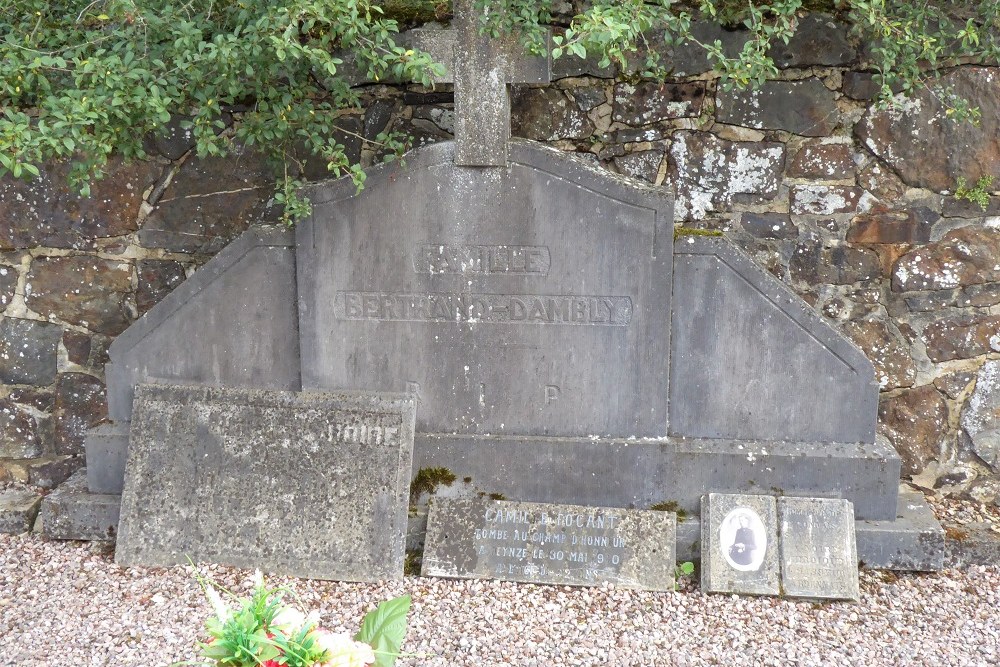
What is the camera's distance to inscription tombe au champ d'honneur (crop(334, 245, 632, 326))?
319 centimetres

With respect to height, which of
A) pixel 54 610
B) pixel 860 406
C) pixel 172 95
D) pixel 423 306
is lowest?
pixel 54 610

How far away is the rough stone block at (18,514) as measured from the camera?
3.62 m

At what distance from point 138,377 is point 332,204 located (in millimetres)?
1064

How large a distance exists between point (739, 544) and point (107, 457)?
2447 mm

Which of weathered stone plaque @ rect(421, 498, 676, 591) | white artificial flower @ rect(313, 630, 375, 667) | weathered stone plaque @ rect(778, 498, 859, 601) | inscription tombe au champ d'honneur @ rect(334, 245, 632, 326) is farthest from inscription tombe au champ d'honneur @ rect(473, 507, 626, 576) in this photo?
white artificial flower @ rect(313, 630, 375, 667)

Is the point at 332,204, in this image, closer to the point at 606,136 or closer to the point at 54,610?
the point at 606,136

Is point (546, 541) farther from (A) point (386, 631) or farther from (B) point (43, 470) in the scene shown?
(B) point (43, 470)

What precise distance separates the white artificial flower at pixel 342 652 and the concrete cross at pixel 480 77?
75.1 inches

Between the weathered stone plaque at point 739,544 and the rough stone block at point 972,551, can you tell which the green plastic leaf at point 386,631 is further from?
the rough stone block at point 972,551

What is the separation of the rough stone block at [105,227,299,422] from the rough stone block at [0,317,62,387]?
31.0 inches

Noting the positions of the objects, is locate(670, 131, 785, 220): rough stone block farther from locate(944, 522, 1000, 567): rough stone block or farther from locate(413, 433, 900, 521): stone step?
locate(944, 522, 1000, 567): rough stone block

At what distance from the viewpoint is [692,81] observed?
372 centimetres

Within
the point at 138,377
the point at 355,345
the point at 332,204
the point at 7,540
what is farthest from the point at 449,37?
the point at 7,540

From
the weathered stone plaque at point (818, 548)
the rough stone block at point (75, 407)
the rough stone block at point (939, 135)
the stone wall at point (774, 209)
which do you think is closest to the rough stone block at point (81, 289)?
the stone wall at point (774, 209)
